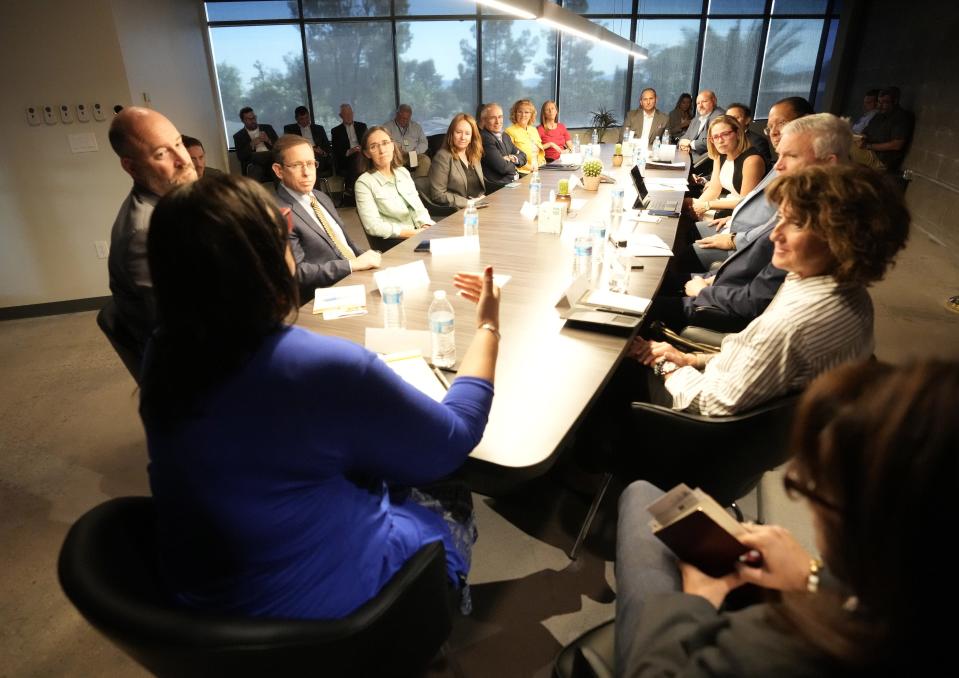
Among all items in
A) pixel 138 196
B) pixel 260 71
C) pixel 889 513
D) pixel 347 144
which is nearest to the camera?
pixel 889 513

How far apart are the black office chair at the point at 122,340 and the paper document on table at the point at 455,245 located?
4.57 ft

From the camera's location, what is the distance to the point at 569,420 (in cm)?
141

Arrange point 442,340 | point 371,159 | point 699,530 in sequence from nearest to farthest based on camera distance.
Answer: point 699,530
point 442,340
point 371,159

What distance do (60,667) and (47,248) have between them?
359 centimetres

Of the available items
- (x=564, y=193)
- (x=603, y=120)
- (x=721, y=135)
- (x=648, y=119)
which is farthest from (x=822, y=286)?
(x=603, y=120)

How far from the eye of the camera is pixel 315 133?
7.71m

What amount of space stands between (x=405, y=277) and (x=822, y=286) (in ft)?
5.04

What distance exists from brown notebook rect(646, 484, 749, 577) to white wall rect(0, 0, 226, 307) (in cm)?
459

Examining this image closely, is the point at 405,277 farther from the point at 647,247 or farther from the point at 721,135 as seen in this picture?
the point at 721,135

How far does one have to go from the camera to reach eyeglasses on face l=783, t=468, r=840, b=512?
0.66 metres

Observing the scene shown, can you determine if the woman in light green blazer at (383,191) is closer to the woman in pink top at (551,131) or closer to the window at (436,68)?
the woman in pink top at (551,131)

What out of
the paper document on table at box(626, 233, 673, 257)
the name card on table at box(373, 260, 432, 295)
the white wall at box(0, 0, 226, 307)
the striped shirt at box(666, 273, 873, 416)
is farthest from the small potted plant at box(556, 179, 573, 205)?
the white wall at box(0, 0, 226, 307)

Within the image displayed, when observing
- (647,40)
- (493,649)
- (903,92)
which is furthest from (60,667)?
(647,40)

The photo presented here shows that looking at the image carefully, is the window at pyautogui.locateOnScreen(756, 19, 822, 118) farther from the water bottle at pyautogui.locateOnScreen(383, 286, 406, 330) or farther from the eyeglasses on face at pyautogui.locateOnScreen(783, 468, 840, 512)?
the eyeglasses on face at pyautogui.locateOnScreen(783, 468, 840, 512)
